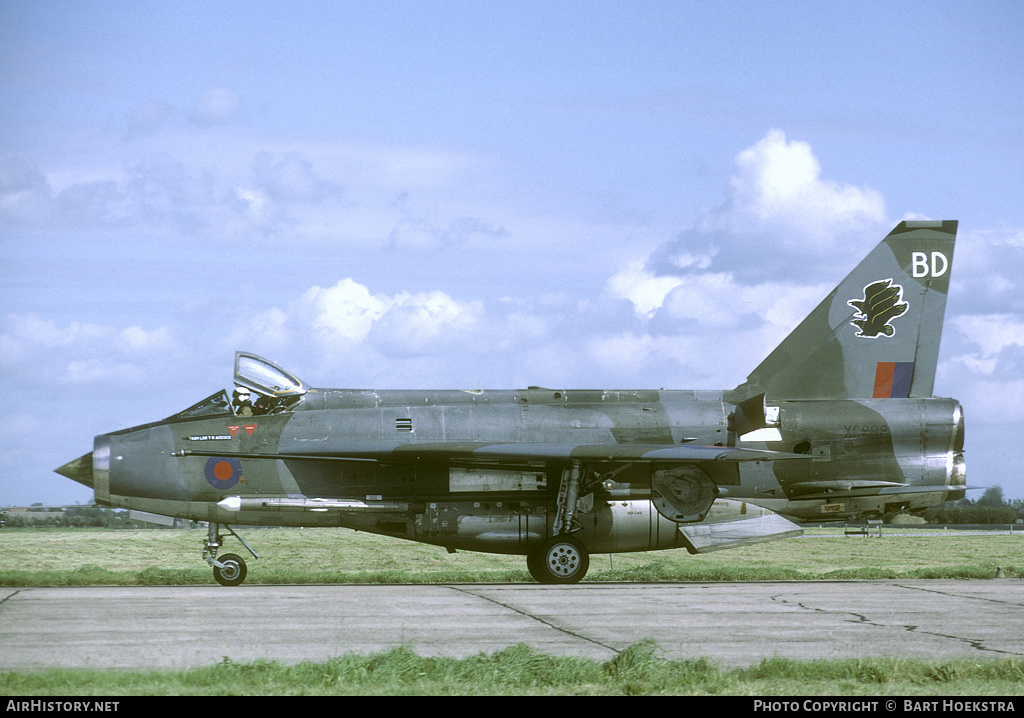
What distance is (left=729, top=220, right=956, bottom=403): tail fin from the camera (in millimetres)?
18531

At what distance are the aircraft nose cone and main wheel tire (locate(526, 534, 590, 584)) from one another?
7.39 meters

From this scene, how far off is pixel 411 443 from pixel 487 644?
756cm

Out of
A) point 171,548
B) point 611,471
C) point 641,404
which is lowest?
point 171,548

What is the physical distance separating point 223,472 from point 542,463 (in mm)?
5194

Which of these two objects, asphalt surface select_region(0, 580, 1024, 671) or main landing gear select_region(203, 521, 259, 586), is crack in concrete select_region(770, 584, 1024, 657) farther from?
main landing gear select_region(203, 521, 259, 586)

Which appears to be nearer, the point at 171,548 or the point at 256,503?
the point at 256,503

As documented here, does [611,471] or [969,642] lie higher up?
[611,471]

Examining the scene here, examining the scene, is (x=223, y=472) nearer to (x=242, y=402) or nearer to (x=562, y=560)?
(x=242, y=402)

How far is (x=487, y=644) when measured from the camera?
920 cm

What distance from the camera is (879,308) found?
1881 cm

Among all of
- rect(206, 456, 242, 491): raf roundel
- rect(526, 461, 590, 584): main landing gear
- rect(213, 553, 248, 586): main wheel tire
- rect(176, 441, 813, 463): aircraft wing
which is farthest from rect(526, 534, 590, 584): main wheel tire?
rect(206, 456, 242, 491): raf roundel
